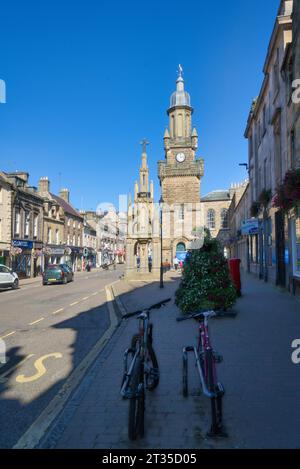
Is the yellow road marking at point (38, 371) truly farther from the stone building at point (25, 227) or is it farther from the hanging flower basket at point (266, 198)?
the stone building at point (25, 227)

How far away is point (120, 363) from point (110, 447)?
2731 mm

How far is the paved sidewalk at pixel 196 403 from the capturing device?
11.6 feet

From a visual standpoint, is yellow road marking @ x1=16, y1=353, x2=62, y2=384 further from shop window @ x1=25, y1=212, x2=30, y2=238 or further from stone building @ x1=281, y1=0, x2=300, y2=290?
shop window @ x1=25, y1=212, x2=30, y2=238

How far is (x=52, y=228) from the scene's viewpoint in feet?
133

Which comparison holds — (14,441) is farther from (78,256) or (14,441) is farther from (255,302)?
(78,256)

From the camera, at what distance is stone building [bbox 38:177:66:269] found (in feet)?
126

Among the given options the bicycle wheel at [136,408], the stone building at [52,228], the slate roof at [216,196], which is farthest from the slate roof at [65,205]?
the bicycle wheel at [136,408]

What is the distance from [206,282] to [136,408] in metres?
6.26

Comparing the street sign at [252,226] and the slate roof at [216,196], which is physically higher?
the slate roof at [216,196]

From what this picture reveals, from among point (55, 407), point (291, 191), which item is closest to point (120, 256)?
point (291, 191)

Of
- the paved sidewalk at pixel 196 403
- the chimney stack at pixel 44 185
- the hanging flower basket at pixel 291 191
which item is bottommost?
the paved sidewalk at pixel 196 403

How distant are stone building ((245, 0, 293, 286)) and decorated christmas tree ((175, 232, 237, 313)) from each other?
205 inches

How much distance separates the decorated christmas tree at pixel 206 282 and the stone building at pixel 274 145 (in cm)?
522
